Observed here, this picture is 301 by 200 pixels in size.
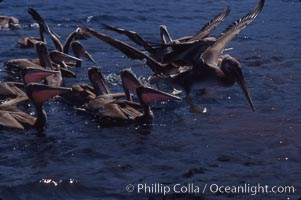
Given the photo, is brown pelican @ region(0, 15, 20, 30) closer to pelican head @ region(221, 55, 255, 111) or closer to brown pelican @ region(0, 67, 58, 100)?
brown pelican @ region(0, 67, 58, 100)

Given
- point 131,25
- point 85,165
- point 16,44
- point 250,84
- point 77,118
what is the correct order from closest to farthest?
point 85,165 → point 77,118 → point 250,84 → point 16,44 → point 131,25

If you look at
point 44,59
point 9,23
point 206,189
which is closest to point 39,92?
point 44,59

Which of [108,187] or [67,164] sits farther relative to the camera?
[67,164]

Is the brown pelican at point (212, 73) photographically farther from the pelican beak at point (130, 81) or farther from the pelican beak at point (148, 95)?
the pelican beak at point (148, 95)

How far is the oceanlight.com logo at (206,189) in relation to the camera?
19.6 ft

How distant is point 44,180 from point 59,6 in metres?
10.5

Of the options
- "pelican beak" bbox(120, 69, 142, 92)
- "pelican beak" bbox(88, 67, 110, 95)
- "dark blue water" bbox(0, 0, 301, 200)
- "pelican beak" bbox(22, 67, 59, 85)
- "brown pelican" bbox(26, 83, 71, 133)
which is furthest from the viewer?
"pelican beak" bbox(88, 67, 110, 95)

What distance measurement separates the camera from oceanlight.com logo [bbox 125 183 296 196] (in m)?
5.98

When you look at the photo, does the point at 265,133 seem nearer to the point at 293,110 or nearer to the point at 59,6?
the point at 293,110

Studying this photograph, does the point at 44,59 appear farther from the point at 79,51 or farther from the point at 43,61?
the point at 79,51

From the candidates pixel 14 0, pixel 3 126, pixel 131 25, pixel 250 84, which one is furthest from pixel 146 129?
pixel 14 0

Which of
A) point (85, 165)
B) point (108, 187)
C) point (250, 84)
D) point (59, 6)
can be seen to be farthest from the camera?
point (59, 6)

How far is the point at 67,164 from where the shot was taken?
21.9 feet

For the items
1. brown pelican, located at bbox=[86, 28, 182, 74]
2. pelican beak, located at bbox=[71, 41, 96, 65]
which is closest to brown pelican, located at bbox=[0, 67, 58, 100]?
brown pelican, located at bbox=[86, 28, 182, 74]
